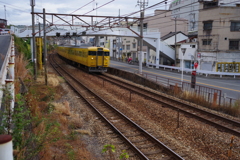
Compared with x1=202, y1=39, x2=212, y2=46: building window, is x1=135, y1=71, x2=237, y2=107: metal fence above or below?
below

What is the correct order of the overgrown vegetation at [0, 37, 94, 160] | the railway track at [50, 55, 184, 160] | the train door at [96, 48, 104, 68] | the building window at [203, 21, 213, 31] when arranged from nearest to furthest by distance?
the overgrown vegetation at [0, 37, 94, 160]
the railway track at [50, 55, 184, 160]
the train door at [96, 48, 104, 68]
the building window at [203, 21, 213, 31]

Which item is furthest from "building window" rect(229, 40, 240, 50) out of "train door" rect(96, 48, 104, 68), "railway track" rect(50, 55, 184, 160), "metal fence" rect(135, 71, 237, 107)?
"railway track" rect(50, 55, 184, 160)

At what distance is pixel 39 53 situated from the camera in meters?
20.5

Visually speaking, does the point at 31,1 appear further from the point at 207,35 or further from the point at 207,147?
the point at 207,35

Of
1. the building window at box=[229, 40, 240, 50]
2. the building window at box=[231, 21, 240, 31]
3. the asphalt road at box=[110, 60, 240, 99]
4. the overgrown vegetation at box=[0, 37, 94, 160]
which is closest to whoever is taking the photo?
the overgrown vegetation at box=[0, 37, 94, 160]

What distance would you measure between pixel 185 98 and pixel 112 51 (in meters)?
49.3

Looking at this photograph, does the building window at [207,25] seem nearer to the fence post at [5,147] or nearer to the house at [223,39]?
the house at [223,39]

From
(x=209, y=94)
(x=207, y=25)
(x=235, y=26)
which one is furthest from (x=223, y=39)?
(x=209, y=94)

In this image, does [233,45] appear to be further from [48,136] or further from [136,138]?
[48,136]

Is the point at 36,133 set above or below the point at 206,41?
below

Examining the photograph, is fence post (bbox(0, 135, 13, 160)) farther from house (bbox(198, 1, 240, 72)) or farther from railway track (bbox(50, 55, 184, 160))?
house (bbox(198, 1, 240, 72))

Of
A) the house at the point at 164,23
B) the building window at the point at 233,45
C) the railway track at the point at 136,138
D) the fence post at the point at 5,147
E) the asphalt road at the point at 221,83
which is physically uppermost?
Result: the house at the point at 164,23

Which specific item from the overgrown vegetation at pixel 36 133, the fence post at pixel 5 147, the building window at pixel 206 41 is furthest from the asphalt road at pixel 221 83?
the fence post at pixel 5 147

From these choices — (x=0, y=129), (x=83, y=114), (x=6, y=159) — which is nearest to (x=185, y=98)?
(x=83, y=114)
